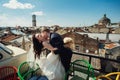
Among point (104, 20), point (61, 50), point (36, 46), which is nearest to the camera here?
point (61, 50)

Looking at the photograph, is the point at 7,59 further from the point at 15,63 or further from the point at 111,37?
the point at 111,37

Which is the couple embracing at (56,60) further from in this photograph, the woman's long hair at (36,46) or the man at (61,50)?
the woman's long hair at (36,46)

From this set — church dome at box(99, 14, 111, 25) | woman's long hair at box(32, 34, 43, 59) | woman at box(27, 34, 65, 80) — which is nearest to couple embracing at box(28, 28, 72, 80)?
woman at box(27, 34, 65, 80)

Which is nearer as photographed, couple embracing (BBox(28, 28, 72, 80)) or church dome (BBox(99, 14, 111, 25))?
couple embracing (BBox(28, 28, 72, 80))

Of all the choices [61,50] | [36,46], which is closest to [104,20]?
[36,46]

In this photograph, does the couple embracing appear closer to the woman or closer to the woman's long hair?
the woman

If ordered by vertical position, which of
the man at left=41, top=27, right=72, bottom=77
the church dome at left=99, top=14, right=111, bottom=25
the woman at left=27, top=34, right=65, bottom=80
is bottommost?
the woman at left=27, top=34, right=65, bottom=80

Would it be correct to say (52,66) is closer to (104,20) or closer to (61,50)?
(61,50)

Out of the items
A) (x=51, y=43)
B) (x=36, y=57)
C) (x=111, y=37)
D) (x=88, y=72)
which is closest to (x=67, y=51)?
(x=51, y=43)

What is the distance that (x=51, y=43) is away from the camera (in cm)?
286

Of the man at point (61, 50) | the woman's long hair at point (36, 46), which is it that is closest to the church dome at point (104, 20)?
the woman's long hair at point (36, 46)

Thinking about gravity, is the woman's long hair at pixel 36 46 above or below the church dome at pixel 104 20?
below

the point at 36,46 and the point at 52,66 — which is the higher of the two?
the point at 36,46

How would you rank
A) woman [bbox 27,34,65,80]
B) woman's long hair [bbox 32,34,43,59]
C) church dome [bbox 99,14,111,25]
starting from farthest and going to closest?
church dome [bbox 99,14,111,25], woman's long hair [bbox 32,34,43,59], woman [bbox 27,34,65,80]
